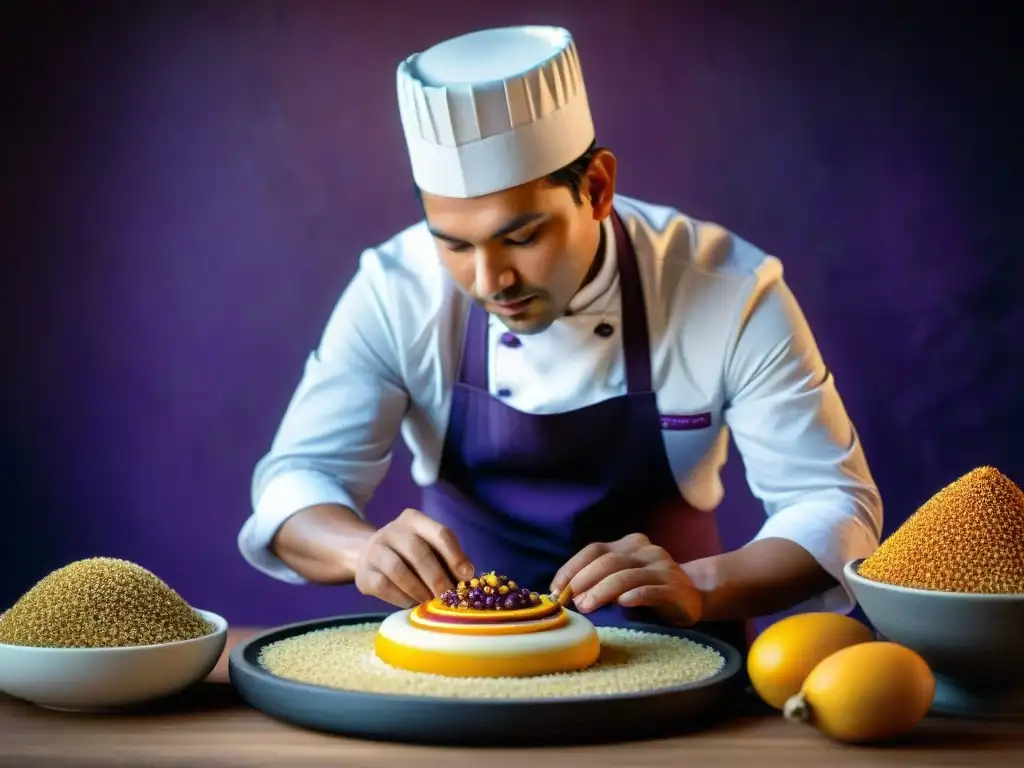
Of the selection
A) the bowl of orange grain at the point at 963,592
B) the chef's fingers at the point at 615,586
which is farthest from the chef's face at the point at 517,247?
the bowl of orange grain at the point at 963,592

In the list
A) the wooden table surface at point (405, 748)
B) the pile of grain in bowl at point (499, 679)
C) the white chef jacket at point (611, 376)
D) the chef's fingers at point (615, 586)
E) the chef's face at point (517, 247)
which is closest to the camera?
the wooden table surface at point (405, 748)

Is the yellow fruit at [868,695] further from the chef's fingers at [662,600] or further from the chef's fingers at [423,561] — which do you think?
the chef's fingers at [423,561]

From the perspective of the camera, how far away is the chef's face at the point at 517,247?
194 cm

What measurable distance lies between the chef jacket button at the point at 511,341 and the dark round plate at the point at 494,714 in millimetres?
971

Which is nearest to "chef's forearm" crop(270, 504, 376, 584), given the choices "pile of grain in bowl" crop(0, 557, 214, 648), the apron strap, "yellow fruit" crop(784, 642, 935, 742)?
the apron strap

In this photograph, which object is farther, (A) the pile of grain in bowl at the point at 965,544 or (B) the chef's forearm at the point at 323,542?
(B) the chef's forearm at the point at 323,542

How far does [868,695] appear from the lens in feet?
4.10

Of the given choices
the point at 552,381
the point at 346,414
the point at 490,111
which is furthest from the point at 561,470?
the point at 490,111

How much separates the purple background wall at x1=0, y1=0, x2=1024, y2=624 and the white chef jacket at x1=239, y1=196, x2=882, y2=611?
1.38 m

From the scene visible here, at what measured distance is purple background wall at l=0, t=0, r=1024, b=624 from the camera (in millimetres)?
A: 3656

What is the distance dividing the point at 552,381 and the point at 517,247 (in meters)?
0.35

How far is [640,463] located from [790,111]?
5.79ft

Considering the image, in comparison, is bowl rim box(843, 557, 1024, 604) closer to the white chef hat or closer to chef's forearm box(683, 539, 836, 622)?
chef's forearm box(683, 539, 836, 622)

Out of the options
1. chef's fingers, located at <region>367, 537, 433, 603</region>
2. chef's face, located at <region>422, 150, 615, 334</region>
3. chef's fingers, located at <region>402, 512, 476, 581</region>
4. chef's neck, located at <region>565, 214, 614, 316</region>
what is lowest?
chef's fingers, located at <region>367, 537, 433, 603</region>
